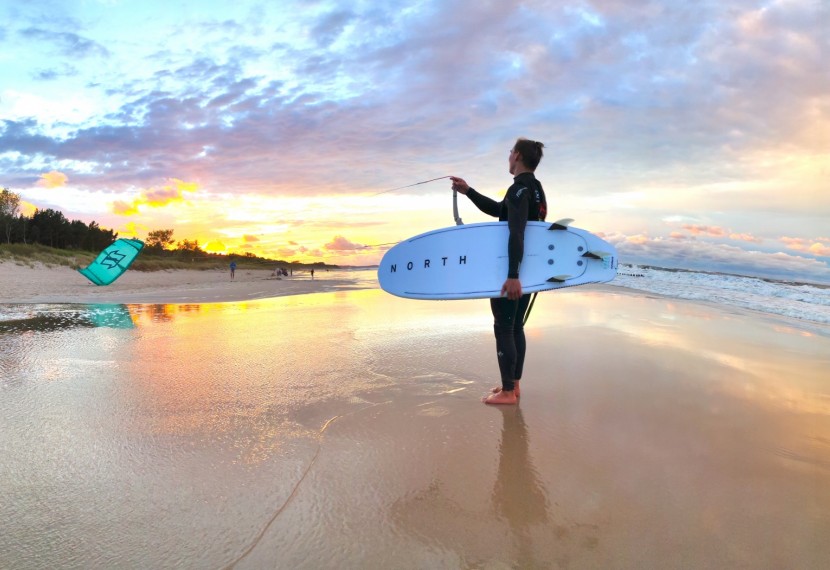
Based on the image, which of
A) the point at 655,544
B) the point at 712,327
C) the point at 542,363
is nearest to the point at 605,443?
the point at 655,544

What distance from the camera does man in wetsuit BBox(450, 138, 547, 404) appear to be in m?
3.10

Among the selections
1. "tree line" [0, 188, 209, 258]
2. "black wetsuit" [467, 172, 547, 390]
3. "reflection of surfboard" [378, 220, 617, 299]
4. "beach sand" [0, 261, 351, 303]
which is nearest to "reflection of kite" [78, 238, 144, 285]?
"beach sand" [0, 261, 351, 303]

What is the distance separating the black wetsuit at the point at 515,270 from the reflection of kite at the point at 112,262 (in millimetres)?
17738

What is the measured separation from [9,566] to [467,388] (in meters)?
2.68

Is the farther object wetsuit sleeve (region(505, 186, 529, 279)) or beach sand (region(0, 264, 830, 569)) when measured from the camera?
wetsuit sleeve (region(505, 186, 529, 279))

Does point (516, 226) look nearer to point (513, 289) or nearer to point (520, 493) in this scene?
point (513, 289)

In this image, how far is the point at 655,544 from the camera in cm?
160

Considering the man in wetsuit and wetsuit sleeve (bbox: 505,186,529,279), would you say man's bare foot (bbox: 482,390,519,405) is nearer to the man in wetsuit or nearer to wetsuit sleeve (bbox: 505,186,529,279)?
the man in wetsuit

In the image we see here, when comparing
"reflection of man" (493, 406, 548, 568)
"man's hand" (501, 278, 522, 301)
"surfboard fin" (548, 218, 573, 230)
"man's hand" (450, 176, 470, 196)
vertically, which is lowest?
"reflection of man" (493, 406, 548, 568)

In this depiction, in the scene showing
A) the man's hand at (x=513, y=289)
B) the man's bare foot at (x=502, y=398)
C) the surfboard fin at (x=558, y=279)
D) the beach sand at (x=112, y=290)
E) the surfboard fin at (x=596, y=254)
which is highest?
the surfboard fin at (x=596, y=254)

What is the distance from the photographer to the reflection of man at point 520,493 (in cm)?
163

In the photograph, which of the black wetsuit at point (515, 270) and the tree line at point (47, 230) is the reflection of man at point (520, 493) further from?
the tree line at point (47, 230)

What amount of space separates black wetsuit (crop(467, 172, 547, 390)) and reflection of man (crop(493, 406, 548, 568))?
2.27 feet

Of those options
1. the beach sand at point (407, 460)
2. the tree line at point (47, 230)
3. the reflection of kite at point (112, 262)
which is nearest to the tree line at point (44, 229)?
the tree line at point (47, 230)
